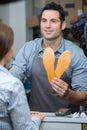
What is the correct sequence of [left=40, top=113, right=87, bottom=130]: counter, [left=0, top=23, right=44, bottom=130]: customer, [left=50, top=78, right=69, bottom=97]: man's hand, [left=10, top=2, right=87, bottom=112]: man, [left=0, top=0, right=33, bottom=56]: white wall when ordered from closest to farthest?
[left=0, top=23, right=44, bottom=130]: customer < [left=40, top=113, right=87, bottom=130]: counter < [left=50, top=78, right=69, bottom=97]: man's hand < [left=10, top=2, right=87, bottom=112]: man < [left=0, top=0, right=33, bottom=56]: white wall

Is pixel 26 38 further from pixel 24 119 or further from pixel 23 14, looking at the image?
pixel 24 119

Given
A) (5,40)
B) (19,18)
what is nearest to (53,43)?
(5,40)

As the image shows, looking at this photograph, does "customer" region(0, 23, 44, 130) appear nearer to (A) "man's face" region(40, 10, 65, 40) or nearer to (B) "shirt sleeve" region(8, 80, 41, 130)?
(B) "shirt sleeve" region(8, 80, 41, 130)

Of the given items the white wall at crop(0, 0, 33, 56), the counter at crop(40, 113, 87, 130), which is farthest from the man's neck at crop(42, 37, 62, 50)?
the white wall at crop(0, 0, 33, 56)

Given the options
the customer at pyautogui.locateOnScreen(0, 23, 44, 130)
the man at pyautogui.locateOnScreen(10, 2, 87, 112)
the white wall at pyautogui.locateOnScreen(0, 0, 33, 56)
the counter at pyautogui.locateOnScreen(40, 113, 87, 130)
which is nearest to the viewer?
the customer at pyautogui.locateOnScreen(0, 23, 44, 130)

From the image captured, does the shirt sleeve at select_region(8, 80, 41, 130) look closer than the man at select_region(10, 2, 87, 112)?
Yes

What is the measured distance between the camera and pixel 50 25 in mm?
2166

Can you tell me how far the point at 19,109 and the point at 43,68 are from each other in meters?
0.89

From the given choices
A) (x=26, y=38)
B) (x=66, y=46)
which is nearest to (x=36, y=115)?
(x=66, y=46)

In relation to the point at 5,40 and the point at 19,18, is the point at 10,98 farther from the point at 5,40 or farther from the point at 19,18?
the point at 19,18

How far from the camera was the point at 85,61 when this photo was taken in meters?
2.15

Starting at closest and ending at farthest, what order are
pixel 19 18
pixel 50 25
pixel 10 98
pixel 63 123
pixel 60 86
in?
1. pixel 10 98
2. pixel 63 123
3. pixel 60 86
4. pixel 50 25
5. pixel 19 18

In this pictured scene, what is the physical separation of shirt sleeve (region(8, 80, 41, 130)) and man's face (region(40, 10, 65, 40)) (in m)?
0.89

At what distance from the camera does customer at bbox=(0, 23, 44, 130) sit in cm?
128
